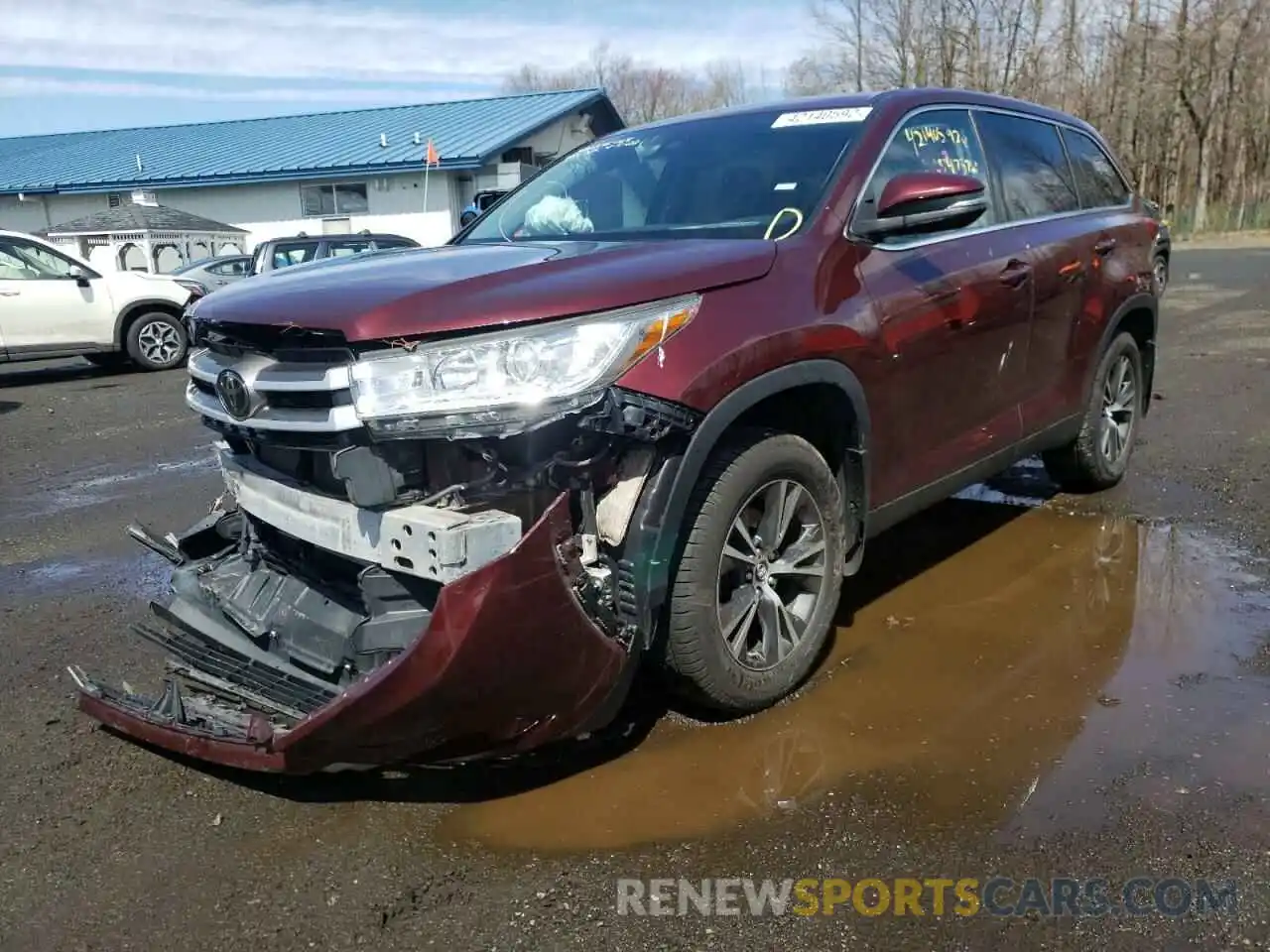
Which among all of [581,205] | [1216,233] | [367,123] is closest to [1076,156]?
[581,205]

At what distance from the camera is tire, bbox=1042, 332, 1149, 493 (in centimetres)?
532

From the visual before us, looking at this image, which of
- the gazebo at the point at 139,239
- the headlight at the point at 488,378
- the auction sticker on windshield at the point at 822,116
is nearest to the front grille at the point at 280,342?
the headlight at the point at 488,378

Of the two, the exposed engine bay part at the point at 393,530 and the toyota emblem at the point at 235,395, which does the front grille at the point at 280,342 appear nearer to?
the toyota emblem at the point at 235,395

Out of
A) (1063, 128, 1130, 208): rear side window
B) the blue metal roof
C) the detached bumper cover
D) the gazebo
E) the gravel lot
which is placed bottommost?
the gravel lot

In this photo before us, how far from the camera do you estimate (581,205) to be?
420 centimetres

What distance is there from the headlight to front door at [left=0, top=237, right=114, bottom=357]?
11.0m

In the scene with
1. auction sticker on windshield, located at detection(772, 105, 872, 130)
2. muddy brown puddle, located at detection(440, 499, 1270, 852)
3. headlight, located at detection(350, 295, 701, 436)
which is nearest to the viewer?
headlight, located at detection(350, 295, 701, 436)

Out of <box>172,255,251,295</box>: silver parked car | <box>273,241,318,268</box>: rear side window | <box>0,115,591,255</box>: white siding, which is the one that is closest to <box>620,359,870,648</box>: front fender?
<box>273,241,318,268</box>: rear side window

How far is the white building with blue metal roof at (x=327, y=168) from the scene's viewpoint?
2725 centimetres

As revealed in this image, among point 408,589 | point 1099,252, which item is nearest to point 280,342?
point 408,589

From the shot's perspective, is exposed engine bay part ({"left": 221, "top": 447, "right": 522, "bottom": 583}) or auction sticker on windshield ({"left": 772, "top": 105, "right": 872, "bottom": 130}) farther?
auction sticker on windshield ({"left": 772, "top": 105, "right": 872, "bottom": 130})

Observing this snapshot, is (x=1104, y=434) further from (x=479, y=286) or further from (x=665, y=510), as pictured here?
(x=479, y=286)

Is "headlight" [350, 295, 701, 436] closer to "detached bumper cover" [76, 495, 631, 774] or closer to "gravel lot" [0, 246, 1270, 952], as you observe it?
"detached bumper cover" [76, 495, 631, 774]

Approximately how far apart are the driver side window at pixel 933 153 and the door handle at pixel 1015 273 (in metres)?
0.20
